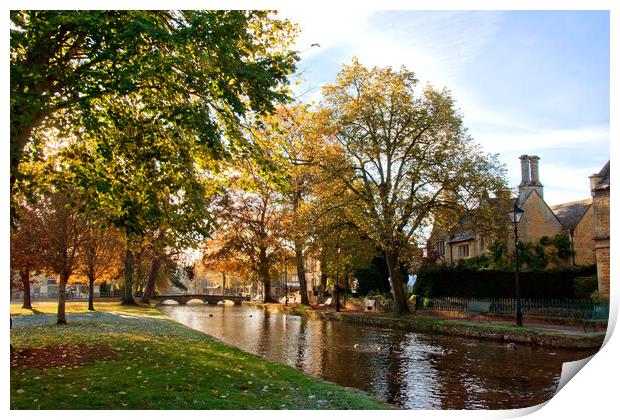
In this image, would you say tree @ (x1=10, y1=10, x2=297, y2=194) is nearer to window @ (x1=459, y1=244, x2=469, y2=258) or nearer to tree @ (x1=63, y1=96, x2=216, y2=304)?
tree @ (x1=63, y1=96, x2=216, y2=304)

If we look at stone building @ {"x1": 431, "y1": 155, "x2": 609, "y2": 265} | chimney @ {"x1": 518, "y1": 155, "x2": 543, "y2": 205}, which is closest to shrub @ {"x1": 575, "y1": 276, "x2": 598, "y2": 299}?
stone building @ {"x1": 431, "y1": 155, "x2": 609, "y2": 265}

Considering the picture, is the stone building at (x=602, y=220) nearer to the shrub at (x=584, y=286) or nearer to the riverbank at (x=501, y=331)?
the riverbank at (x=501, y=331)

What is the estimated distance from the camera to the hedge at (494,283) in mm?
28281

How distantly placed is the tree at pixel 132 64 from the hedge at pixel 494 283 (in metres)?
23.2

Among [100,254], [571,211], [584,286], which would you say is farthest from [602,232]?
[100,254]

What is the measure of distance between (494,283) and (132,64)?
26928 millimetres

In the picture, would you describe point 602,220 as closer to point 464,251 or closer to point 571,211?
point 571,211

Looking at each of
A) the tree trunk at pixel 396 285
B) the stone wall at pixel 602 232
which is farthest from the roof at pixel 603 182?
the tree trunk at pixel 396 285

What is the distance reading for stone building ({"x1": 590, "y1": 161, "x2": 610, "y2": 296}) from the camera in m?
20.3

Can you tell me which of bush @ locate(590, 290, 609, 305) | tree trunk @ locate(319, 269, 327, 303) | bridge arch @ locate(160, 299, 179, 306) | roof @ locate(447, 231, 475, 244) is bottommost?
bridge arch @ locate(160, 299, 179, 306)

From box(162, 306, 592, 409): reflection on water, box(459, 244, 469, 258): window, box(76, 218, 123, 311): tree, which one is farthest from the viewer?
box(459, 244, 469, 258): window

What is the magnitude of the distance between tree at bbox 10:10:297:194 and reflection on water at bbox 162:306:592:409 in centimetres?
664

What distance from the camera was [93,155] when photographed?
39.5 ft

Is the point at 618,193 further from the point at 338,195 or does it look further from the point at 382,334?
the point at 338,195
